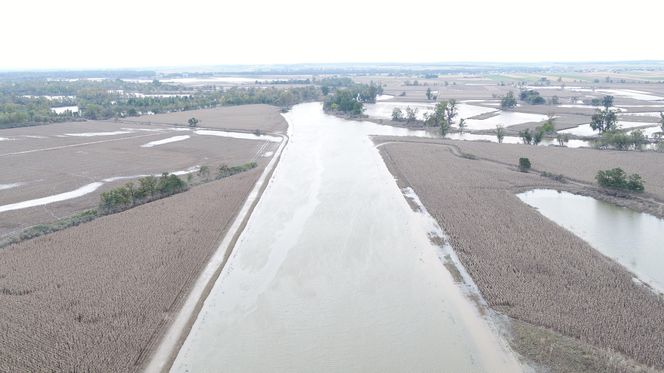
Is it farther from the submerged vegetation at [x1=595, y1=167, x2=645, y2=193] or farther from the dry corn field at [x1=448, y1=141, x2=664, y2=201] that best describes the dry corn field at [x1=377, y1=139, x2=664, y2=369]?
the submerged vegetation at [x1=595, y1=167, x2=645, y2=193]

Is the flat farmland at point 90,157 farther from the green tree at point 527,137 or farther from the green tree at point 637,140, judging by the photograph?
the green tree at point 637,140

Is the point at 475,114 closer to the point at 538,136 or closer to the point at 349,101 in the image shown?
the point at 349,101

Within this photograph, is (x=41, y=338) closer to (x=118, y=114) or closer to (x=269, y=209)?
(x=269, y=209)

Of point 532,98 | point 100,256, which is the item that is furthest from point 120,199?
point 532,98

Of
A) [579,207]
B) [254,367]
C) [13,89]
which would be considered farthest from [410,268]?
[13,89]

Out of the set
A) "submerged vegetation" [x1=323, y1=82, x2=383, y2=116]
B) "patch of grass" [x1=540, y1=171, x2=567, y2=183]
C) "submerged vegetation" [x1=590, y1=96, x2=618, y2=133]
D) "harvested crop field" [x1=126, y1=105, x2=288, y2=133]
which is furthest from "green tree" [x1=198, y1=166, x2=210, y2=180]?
"submerged vegetation" [x1=590, y1=96, x2=618, y2=133]

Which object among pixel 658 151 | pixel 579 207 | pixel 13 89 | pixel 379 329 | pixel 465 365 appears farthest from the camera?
pixel 13 89

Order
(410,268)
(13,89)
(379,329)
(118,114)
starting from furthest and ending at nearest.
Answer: (13,89), (118,114), (410,268), (379,329)
